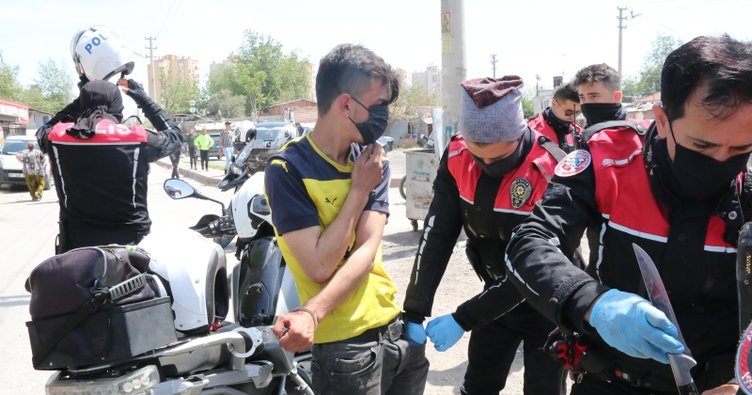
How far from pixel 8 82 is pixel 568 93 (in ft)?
259

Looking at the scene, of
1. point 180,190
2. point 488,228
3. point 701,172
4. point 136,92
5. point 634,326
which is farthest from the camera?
point 136,92

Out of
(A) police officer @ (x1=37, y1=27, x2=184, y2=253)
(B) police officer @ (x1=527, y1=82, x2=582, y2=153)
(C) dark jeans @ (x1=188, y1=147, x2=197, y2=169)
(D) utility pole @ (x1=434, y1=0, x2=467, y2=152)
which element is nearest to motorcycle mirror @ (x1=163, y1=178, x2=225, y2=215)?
(A) police officer @ (x1=37, y1=27, x2=184, y2=253)

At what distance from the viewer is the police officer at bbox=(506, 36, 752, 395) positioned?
1472 millimetres

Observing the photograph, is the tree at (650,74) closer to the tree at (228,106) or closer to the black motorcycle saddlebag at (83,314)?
the tree at (228,106)

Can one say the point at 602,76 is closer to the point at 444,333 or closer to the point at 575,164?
the point at 444,333

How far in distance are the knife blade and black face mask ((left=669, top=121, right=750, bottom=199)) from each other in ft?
0.93

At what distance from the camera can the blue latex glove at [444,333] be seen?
2.54 m

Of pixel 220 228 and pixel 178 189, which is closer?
pixel 178 189

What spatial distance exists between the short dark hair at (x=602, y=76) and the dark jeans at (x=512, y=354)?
2236 mm

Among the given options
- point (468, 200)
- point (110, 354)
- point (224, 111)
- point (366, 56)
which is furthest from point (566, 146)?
point (224, 111)

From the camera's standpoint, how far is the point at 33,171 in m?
15.3

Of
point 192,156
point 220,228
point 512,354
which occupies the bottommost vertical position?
point 192,156

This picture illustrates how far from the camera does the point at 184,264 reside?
236 cm

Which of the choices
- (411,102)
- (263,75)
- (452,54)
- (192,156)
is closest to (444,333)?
(452,54)
